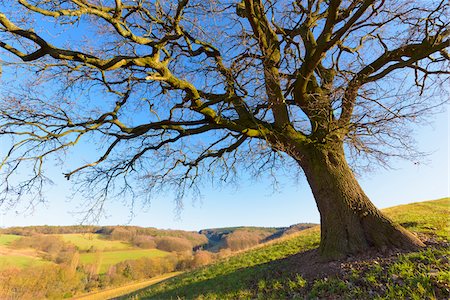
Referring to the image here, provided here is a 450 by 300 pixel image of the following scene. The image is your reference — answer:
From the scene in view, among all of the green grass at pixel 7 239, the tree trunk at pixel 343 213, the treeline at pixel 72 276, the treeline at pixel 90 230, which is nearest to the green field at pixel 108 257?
the treeline at pixel 72 276

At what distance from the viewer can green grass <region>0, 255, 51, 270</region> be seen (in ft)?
119

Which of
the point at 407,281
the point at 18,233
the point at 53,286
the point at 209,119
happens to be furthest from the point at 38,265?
the point at 407,281

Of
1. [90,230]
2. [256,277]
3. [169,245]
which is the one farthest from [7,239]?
[256,277]

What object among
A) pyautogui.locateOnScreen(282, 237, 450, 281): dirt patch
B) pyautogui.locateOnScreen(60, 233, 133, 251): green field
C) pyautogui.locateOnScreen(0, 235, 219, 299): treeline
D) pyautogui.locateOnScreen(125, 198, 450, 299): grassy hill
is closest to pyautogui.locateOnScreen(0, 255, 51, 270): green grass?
pyautogui.locateOnScreen(0, 235, 219, 299): treeline

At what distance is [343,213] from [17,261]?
164 feet

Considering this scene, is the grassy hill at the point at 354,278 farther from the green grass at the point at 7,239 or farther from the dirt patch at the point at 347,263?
the green grass at the point at 7,239

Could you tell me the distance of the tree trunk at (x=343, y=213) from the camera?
242 inches

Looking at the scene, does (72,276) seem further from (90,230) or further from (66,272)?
(90,230)

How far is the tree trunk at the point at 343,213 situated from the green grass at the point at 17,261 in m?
42.1

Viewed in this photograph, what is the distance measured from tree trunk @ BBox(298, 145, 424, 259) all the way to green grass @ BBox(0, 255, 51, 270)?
4213 cm

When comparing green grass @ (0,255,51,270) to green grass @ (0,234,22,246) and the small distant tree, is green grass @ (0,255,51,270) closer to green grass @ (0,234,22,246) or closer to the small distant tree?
green grass @ (0,234,22,246)

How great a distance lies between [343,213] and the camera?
6.56 m

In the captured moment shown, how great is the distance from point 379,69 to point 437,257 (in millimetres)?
4681

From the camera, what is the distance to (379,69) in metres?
7.23
